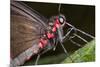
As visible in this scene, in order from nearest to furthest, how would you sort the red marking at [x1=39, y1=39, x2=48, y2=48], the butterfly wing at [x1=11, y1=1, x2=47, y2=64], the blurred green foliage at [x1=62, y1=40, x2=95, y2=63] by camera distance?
the butterfly wing at [x1=11, y1=1, x2=47, y2=64]
the red marking at [x1=39, y1=39, x2=48, y2=48]
the blurred green foliage at [x1=62, y1=40, x2=95, y2=63]

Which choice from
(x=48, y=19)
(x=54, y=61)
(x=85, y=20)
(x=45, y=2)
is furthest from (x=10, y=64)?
(x=85, y=20)

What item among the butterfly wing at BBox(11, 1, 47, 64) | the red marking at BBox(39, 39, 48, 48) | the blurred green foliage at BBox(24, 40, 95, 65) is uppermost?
the butterfly wing at BBox(11, 1, 47, 64)

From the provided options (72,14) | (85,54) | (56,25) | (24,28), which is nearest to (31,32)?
(24,28)

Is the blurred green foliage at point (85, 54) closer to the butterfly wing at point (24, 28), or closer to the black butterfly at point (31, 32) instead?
the black butterfly at point (31, 32)

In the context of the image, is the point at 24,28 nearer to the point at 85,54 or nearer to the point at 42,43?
the point at 42,43

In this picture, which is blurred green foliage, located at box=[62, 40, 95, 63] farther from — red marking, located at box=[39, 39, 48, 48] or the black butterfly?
red marking, located at box=[39, 39, 48, 48]

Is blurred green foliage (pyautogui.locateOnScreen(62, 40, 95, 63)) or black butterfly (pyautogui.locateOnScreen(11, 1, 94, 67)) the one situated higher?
black butterfly (pyautogui.locateOnScreen(11, 1, 94, 67))

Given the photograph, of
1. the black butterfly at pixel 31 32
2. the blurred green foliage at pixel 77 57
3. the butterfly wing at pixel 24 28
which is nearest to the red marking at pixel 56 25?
the black butterfly at pixel 31 32

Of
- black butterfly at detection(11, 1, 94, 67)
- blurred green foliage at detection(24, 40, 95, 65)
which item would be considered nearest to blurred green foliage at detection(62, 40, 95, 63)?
blurred green foliage at detection(24, 40, 95, 65)
